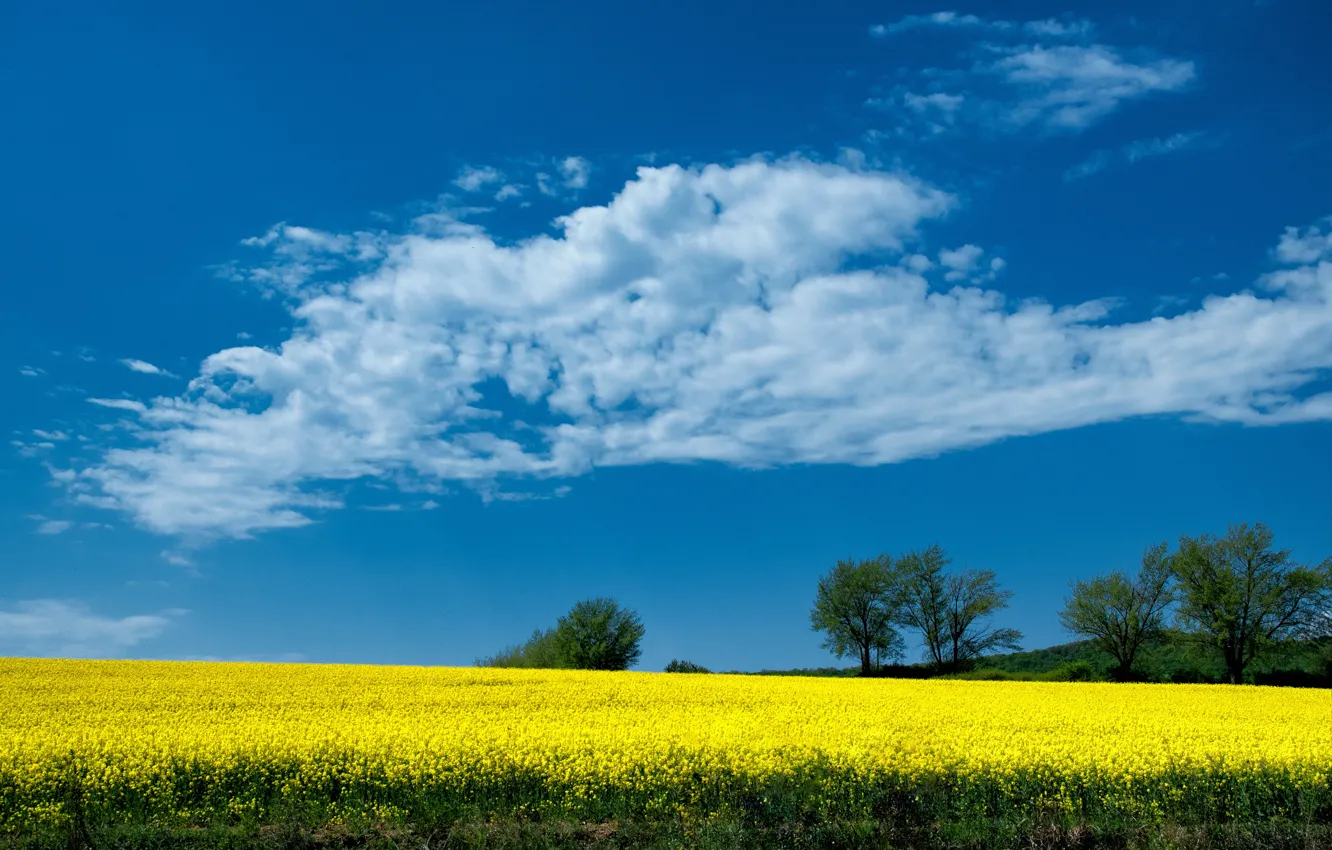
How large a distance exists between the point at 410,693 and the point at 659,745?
47.9 ft

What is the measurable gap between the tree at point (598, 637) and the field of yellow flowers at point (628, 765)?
30371mm

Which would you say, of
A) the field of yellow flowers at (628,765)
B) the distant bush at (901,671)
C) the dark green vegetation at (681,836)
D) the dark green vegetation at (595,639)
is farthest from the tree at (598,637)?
the dark green vegetation at (681,836)

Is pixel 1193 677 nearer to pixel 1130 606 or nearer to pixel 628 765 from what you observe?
pixel 1130 606

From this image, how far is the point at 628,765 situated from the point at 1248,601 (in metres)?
53.5

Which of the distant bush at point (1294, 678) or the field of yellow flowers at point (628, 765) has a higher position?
the field of yellow flowers at point (628, 765)

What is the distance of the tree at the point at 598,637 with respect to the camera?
2189 inches

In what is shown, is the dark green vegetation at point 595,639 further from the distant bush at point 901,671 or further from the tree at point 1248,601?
the tree at point 1248,601

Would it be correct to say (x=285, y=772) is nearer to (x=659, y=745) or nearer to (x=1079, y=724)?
(x=659, y=745)

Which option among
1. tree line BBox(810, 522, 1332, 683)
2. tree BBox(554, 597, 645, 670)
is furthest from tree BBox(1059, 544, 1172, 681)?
tree BBox(554, 597, 645, 670)

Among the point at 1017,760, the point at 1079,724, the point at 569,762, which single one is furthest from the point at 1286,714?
the point at 569,762

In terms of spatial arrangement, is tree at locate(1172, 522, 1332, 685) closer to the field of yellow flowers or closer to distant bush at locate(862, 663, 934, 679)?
distant bush at locate(862, 663, 934, 679)

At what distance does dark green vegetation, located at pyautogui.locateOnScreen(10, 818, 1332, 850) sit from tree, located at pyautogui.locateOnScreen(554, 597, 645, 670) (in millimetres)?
41123

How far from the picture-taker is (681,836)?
47.9 ft

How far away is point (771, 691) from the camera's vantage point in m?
33.8
